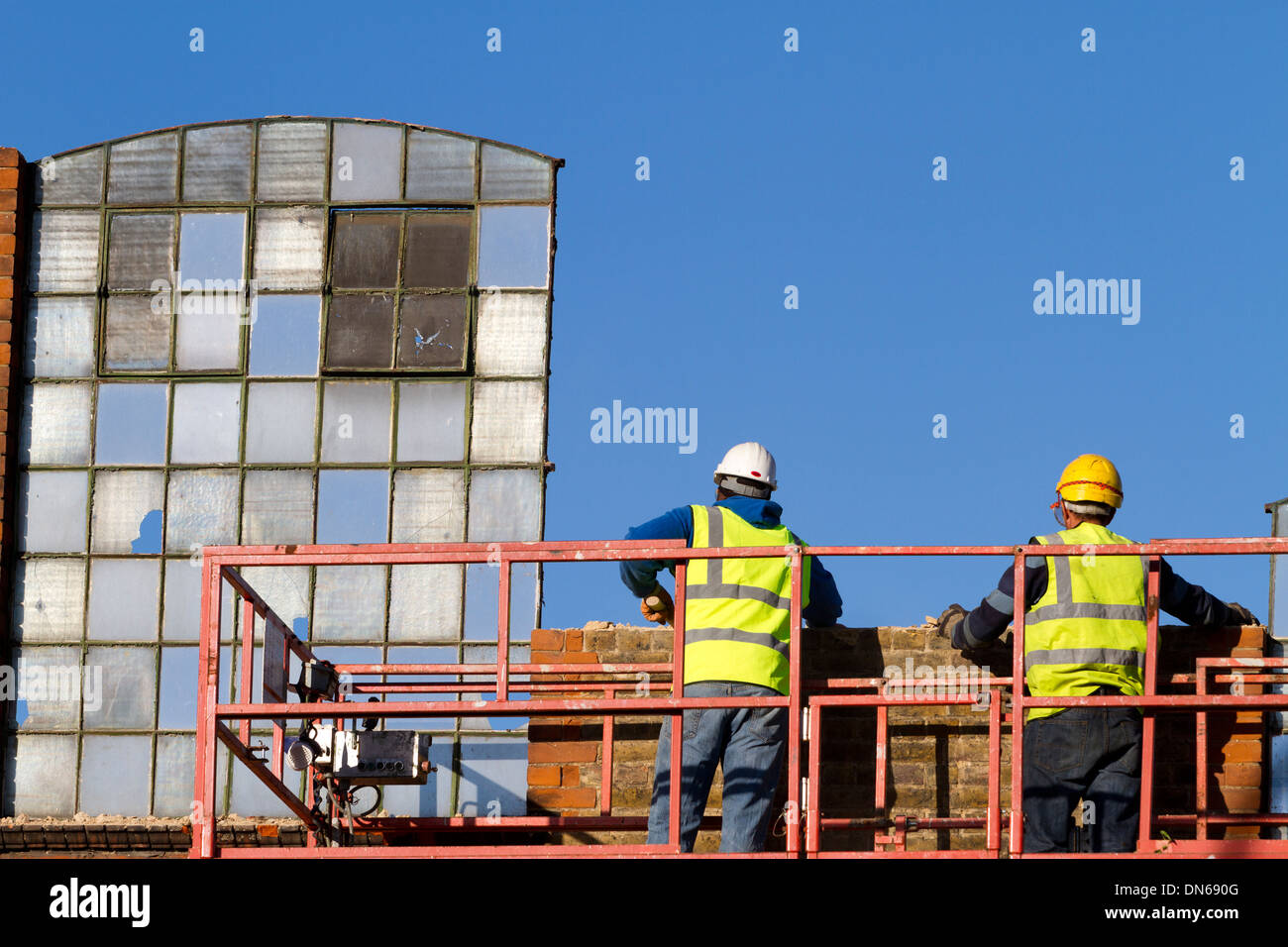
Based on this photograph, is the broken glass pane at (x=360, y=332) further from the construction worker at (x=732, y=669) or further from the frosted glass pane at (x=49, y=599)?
the construction worker at (x=732, y=669)

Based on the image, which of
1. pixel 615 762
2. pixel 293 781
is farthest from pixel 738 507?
pixel 293 781

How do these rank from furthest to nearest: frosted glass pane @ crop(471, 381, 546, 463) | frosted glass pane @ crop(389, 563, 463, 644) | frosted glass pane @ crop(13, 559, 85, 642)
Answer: frosted glass pane @ crop(13, 559, 85, 642)
frosted glass pane @ crop(471, 381, 546, 463)
frosted glass pane @ crop(389, 563, 463, 644)

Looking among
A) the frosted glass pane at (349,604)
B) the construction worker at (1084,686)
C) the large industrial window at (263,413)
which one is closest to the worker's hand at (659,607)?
the construction worker at (1084,686)

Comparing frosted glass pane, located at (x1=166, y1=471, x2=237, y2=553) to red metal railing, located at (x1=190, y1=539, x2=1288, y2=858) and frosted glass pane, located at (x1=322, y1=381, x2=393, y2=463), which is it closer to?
frosted glass pane, located at (x1=322, y1=381, x2=393, y2=463)

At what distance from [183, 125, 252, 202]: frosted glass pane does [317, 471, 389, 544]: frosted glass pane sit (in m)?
2.23

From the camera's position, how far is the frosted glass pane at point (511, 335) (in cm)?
1380

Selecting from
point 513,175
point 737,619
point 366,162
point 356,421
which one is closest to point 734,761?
point 737,619

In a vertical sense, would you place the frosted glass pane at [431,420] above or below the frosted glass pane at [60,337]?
below

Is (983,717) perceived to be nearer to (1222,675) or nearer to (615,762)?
(1222,675)

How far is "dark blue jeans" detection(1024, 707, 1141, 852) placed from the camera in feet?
29.5

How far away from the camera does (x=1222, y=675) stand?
10.2 meters

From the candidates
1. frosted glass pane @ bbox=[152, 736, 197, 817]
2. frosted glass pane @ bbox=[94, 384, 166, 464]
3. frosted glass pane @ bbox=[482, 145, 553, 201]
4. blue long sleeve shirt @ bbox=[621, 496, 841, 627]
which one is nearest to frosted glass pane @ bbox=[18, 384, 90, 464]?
frosted glass pane @ bbox=[94, 384, 166, 464]

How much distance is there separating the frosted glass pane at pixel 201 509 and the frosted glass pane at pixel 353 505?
64cm
